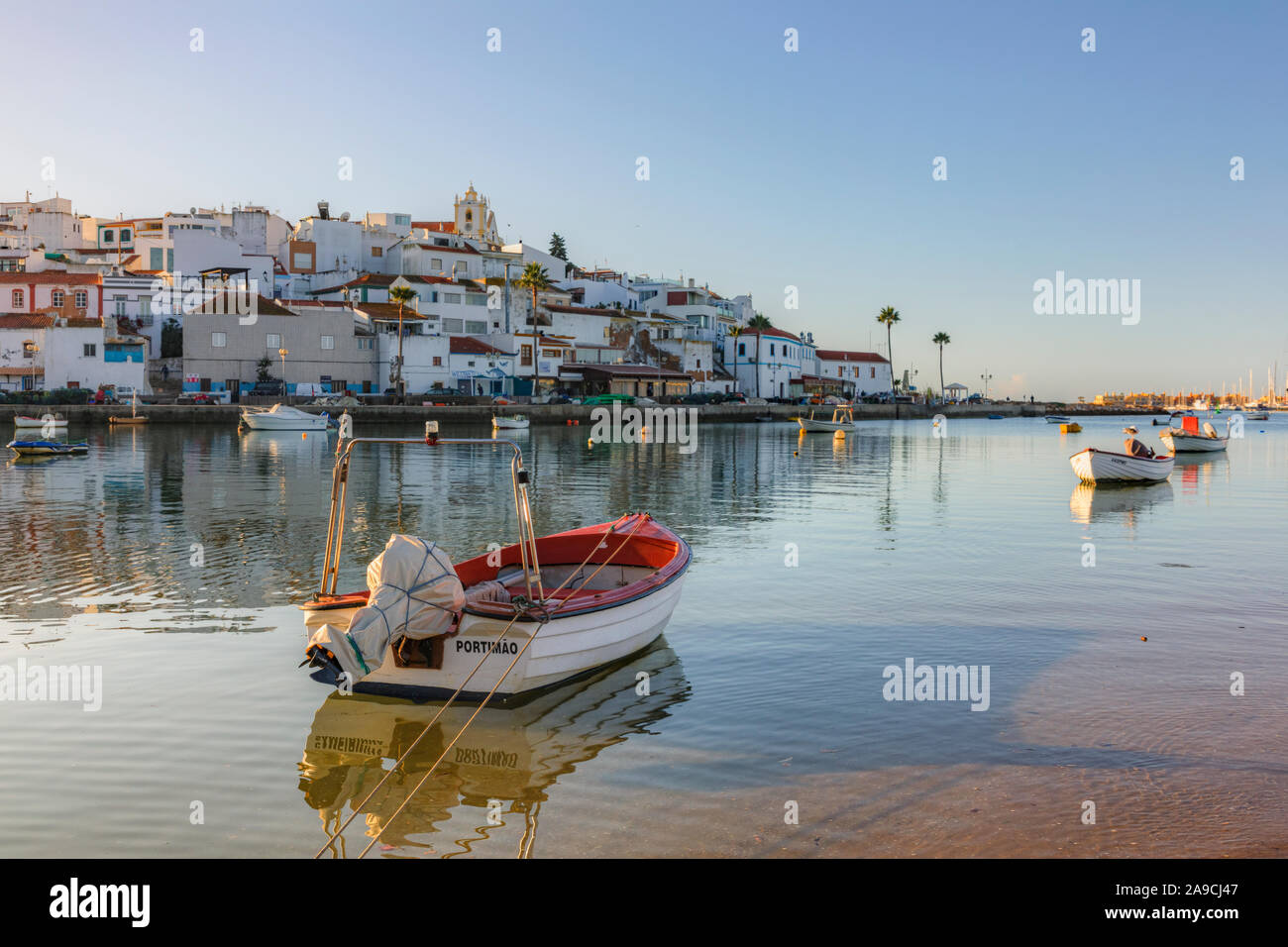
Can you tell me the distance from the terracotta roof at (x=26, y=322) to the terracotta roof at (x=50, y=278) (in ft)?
27.7

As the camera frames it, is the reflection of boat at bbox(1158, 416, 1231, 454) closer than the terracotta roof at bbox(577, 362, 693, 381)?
Yes

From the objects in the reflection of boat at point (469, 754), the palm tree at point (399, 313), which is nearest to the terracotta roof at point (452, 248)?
the palm tree at point (399, 313)

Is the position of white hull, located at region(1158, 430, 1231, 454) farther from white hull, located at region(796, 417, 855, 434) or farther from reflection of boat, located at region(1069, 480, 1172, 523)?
white hull, located at region(796, 417, 855, 434)

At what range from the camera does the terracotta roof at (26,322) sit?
68113 mm

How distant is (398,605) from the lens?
30.3 feet

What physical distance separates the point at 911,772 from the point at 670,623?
5.93 meters

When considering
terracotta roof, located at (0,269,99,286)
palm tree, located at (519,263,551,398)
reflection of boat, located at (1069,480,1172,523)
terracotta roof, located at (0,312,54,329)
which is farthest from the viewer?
palm tree, located at (519,263,551,398)

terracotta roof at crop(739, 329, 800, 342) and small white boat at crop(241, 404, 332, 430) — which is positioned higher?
terracotta roof at crop(739, 329, 800, 342)

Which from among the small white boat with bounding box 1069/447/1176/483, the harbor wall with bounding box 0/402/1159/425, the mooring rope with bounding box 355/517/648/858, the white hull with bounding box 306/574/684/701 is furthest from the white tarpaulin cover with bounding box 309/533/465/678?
the harbor wall with bounding box 0/402/1159/425

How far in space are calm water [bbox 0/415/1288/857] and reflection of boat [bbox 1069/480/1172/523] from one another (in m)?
3.78

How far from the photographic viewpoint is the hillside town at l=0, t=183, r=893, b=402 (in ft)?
237

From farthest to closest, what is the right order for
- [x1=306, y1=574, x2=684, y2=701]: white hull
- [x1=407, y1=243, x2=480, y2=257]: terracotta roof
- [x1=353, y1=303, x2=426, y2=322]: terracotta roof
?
[x1=407, y1=243, x2=480, y2=257]: terracotta roof → [x1=353, y1=303, x2=426, y2=322]: terracotta roof → [x1=306, y1=574, x2=684, y2=701]: white hull

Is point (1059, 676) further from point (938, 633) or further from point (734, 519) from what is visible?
point (734, 519)
